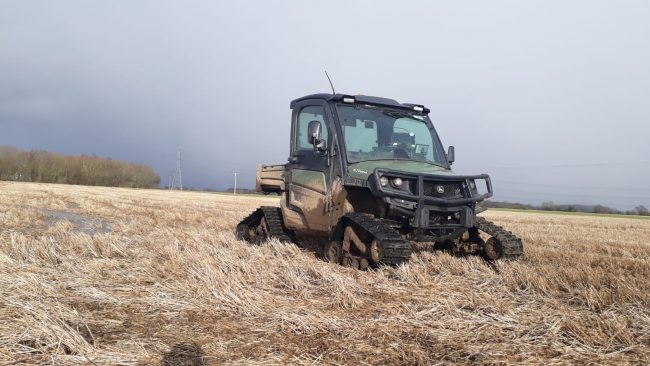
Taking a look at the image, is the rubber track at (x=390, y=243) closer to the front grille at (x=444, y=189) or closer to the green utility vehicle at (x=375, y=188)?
the green utility vehicle at (x=375, y=188)

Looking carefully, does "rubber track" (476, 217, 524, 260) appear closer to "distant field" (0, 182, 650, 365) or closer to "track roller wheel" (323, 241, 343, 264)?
"distant field" (0, 182, 650, 365)

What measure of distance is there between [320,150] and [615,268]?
14.9 ft

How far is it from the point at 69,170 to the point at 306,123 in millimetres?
94209

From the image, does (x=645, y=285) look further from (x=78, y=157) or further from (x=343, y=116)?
(x=78, y=157)

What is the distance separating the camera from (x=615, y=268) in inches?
276

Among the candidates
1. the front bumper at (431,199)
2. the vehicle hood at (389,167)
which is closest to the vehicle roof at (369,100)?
the vehicle hood at (389,167)

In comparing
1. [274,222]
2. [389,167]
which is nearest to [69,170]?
[274,222]

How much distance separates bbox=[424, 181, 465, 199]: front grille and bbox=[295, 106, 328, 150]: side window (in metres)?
1.87

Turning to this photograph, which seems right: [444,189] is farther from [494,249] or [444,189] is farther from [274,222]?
[274,222]

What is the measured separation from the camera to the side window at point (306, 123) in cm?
761

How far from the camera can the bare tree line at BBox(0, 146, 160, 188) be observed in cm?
8662

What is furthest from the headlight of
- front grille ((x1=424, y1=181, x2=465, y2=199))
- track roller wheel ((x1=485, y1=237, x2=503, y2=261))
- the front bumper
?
track roller wheel ((x1=485, y1=237, x2=503, y2=261))

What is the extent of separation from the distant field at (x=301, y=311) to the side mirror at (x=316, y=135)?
5.29 ft

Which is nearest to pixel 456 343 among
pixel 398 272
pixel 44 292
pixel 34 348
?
pixel 398 272
